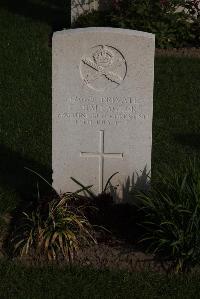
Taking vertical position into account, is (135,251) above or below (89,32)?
below

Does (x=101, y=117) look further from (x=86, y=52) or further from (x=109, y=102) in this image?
(x=86, y=52)

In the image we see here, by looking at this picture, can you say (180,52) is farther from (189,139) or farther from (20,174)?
(20,174)

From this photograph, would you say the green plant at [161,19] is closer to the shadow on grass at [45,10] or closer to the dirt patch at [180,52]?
the dirt patch at [180,52]

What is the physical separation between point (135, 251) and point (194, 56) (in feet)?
18.5

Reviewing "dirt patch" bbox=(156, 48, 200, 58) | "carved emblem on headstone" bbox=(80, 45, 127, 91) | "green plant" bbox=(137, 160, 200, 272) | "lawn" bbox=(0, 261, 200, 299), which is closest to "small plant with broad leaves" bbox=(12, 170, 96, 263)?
"lawn" bbox=(0, 261, 200, 299)

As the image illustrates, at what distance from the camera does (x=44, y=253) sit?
614cm

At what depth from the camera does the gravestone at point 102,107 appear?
6258 mm

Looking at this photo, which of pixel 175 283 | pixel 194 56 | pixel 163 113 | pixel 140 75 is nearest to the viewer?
pixel 175 283

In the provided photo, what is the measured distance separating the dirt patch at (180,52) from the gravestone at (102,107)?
503 centimetres

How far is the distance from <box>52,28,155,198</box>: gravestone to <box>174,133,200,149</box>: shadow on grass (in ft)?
6.21

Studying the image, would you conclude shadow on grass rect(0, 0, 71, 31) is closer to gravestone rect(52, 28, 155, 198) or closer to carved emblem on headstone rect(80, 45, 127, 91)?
gravestone rect(52, 28, 155, 198)

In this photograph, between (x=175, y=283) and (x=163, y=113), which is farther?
(x=163, y=113)

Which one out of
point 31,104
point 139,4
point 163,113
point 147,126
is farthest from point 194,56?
point 147,126

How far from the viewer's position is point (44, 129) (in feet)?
28.9
